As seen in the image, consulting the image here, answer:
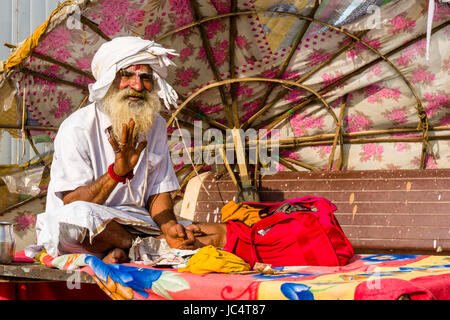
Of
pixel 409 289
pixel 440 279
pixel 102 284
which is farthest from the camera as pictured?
pixel 102 284

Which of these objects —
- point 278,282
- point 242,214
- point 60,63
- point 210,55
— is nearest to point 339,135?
point 210,55

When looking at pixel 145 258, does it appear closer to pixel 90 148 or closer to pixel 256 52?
pixel 90 148

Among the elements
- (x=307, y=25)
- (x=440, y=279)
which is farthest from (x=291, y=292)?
(x=307, y=25)

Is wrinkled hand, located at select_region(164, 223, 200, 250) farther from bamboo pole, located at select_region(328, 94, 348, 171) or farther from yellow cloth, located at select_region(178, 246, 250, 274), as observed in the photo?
bamboo pole, located at select_region(328, 94, 348, 171)

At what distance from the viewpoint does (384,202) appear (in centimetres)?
395

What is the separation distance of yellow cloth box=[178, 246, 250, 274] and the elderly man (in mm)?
386

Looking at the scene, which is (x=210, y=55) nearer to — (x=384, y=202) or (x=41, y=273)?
(x=384, y=202)

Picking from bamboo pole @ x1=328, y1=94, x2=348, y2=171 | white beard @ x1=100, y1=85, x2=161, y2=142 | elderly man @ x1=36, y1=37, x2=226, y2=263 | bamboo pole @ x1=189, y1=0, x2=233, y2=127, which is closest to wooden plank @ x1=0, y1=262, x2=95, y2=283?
elderly man @ x1=36, y1=37, x2=226, y2=263

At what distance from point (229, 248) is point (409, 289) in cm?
129

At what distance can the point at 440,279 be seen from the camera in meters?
2.06

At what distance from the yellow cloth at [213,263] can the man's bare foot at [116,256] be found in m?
0.37

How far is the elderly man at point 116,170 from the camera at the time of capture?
2795 millimetres

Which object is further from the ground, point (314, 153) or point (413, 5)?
point (413, 5)

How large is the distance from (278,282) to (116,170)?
3.61 feet
